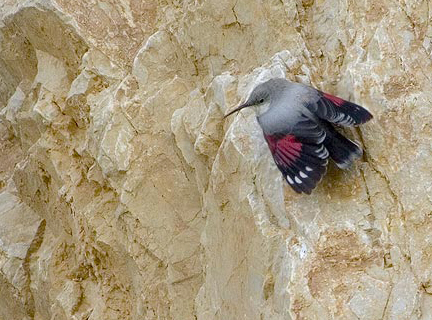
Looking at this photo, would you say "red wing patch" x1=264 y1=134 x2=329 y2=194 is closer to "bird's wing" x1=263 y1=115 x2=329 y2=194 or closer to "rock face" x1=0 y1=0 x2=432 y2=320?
"bird's wing" x1=263 y1=115 x2=329 y2=194

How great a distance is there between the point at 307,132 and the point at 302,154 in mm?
137

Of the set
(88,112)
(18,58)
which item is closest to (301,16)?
(88,112)

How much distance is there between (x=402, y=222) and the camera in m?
3.96

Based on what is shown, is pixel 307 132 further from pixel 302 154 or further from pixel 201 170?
pixel 201 170

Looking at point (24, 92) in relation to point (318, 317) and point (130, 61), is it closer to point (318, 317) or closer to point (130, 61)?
point (130, 61)

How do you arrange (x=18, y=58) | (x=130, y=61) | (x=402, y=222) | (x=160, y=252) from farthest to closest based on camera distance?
(x=18, y=58) → (x=130, y=61) → (x=160, y=252) → (x=402, y=222)

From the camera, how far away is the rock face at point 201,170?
3945 mm

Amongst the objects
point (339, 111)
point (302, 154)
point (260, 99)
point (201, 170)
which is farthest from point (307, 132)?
point (201, 170)

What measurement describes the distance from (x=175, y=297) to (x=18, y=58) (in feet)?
10.7

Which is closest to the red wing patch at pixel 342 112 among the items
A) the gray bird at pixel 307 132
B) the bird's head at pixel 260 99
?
the gray bird at pixel 307 132

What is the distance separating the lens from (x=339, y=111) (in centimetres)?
410

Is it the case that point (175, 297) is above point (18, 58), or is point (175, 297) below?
below

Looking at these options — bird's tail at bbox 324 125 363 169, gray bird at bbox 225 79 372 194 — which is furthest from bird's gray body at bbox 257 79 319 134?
bird's tail at bbox 324 125 363 169

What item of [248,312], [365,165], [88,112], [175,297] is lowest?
[175,297]
